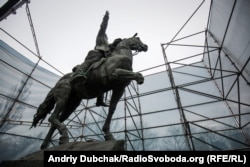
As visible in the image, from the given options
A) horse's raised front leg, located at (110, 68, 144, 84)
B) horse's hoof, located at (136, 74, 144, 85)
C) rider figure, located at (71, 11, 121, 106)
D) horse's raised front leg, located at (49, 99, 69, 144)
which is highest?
rider figure, located at (71, 11, 121, 106)

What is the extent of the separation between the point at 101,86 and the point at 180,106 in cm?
468

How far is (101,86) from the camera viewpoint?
3035 millimetres

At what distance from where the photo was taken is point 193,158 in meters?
1.81

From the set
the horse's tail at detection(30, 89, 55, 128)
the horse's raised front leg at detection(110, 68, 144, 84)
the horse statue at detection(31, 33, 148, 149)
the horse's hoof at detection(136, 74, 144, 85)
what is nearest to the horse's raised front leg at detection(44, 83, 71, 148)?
the horse statue at detection(31, 33, 148, 149)

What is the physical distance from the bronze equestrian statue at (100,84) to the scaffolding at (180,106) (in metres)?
4.02

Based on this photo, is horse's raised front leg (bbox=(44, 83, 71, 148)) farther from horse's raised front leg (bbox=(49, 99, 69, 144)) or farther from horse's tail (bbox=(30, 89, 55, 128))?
horse's tail (bbox=(30, 89, 55, 128))

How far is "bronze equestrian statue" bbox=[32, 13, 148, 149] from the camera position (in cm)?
270

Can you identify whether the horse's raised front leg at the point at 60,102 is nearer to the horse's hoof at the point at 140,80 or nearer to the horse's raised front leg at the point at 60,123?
the horse's raised front leg at the point at 60,123

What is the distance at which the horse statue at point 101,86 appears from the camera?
2678 millimetres

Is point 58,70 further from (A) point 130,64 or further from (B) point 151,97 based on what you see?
(A) point 130,64

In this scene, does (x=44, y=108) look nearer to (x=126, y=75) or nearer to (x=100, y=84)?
(x=100, y=84)

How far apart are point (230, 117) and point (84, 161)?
7.01 metres

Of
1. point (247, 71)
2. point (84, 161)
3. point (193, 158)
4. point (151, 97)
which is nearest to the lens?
point (84, 161)

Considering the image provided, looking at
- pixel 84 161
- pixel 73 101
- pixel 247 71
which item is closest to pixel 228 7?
pixel 247 71
